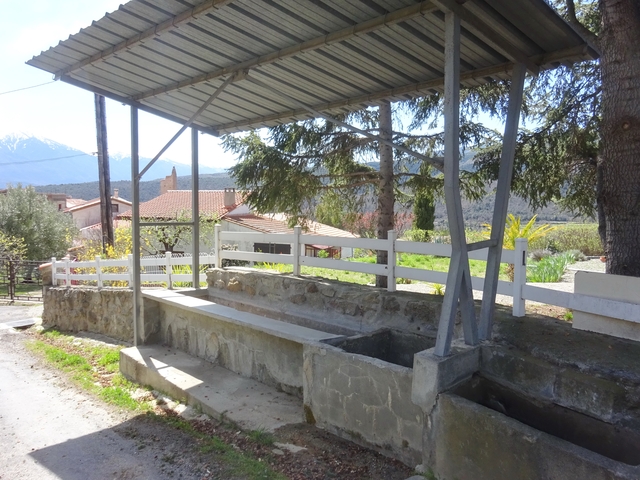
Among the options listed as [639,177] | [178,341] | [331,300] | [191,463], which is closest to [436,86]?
[639,177]

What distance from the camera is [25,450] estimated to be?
4355 millimetres

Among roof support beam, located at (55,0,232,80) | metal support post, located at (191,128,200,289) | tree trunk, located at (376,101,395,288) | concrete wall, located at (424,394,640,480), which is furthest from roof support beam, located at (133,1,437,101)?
tree trunk, located at (376,101,395,288)

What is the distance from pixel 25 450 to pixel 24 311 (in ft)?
31.0

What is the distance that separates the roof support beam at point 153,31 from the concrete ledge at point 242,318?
304cm

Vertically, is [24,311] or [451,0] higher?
[451,0]

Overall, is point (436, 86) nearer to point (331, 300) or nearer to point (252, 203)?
point (331, 300)

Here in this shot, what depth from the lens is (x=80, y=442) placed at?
4.45 metres

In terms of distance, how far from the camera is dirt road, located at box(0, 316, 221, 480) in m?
3.82

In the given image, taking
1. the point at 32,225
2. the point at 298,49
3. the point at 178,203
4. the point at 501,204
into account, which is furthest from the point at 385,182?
the point at 178,203

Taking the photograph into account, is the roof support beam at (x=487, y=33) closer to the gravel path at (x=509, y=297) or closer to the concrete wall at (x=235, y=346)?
the concrete wall at (x=235, y=346)

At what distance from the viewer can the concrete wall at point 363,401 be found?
3.38 metres

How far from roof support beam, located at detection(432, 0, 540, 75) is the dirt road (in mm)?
3830

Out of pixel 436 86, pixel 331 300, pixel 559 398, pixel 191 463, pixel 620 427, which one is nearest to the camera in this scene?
pixel 620 427

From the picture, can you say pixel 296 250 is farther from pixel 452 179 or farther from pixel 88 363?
pixel 452 179
